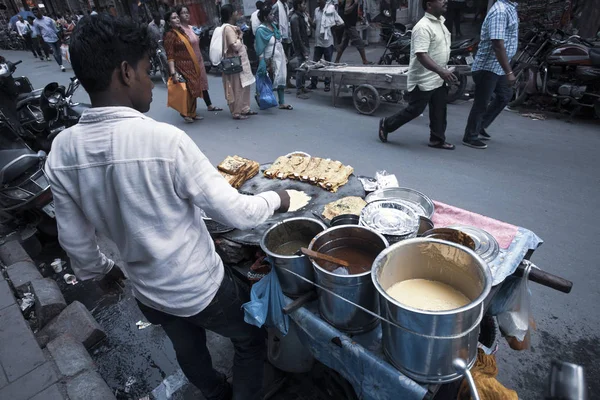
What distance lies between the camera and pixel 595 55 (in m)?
5.13

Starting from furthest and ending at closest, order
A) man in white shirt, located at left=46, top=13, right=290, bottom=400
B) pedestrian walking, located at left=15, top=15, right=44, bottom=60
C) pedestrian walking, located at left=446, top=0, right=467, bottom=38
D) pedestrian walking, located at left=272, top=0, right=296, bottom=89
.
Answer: pedestrian walking, located at left=15, top=15, right=44, bottom=60 < pedestrian walking, located at left=446, top=0, right=467, bottom=38 < pedestrian walking, located at left=272, top=0, right=296, bottom=89 < man in white shirt, located at left=46, top=13, right=290, bottom=400

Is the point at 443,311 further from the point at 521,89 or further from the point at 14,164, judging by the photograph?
the point at 521,89

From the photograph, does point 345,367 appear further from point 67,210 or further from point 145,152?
point 67,210

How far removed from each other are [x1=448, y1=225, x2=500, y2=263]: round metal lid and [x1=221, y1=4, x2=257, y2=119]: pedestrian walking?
582cm

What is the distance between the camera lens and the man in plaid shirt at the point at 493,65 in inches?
165

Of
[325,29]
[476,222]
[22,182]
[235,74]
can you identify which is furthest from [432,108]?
[22,182]

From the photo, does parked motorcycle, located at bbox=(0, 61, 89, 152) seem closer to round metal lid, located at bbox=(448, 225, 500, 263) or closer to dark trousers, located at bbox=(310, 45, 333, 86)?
round metal lid, located at bbox=(448, 225, 500, 263)

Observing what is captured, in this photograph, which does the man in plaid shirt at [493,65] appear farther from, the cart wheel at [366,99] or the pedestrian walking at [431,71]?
the cart wheel at [366,99]

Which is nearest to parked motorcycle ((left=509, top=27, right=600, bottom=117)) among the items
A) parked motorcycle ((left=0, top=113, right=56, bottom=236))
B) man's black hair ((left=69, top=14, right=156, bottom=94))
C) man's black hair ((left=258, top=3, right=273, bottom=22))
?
man's black hair ((left=258, top=3, right=273, bottom=22))

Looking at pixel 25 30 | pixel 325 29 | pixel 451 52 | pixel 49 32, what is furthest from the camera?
pixel 25 30

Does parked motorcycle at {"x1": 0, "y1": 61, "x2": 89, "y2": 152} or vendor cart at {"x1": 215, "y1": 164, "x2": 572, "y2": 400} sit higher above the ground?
parked motorcycle at {"x1": 0, "y1": 61, "x2": 89, "y2": 152}

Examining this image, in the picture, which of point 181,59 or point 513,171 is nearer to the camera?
point 513,171

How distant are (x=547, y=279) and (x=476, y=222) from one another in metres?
0.52

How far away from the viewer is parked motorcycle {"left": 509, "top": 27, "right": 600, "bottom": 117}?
530cm
